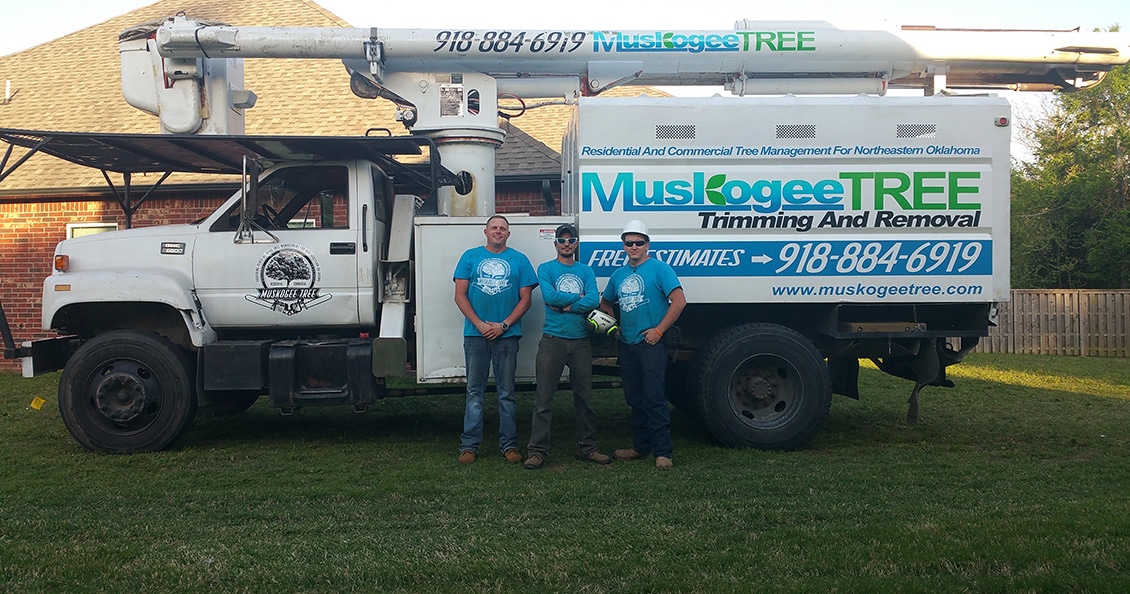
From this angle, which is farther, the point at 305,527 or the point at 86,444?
the point at 86,444

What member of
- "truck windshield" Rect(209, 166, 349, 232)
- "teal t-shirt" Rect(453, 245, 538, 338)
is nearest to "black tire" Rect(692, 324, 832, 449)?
"teal t-shirt" Rect(453, 245, 538, 338)

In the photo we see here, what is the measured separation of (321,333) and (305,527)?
3.01 m

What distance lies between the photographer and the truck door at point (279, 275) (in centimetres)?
776

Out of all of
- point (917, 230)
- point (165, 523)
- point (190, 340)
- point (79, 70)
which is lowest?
point (165, 523)

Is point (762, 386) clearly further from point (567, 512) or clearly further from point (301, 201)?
point (301, 201)

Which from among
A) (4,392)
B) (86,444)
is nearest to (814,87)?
(86,444)

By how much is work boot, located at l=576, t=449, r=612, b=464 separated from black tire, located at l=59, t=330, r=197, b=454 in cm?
325

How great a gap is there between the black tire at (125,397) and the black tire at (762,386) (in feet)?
14.1

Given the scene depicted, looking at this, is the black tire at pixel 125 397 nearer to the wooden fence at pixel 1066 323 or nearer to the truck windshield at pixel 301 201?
the truck windshield at pixel 301 201

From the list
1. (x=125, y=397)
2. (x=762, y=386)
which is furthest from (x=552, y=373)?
(x=125, y=397)

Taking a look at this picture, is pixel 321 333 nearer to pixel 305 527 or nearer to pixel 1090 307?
pixel 305 527

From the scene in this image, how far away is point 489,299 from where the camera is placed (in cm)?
722

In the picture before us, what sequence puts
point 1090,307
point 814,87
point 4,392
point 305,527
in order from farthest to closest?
1. point 1090,307
2. point 4,392
3. point 814,87
4. point 305,527

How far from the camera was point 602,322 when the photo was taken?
692 cm
